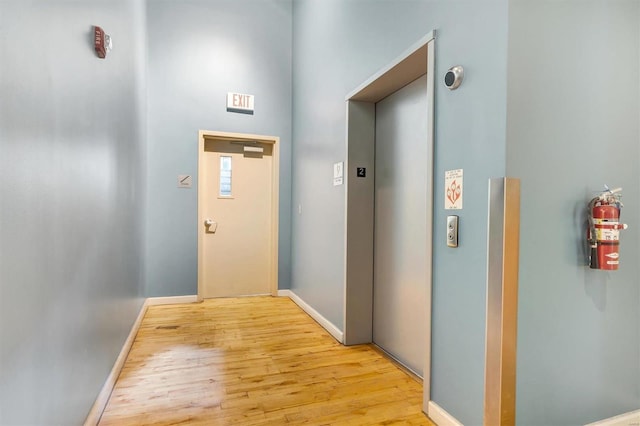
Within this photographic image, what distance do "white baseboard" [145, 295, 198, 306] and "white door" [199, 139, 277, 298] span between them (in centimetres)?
17

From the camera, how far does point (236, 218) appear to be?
4.55 meters

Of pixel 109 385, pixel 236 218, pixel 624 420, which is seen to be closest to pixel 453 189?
pixel 624 420

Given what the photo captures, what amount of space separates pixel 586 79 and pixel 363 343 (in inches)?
93.1

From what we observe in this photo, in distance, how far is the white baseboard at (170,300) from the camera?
4.09 m

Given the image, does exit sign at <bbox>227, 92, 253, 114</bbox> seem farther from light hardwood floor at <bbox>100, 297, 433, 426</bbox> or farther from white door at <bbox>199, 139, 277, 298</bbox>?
light hardwood floor at <bbox>100, 297, 433, 426</bbox>

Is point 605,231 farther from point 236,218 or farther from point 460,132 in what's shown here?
point 236,218

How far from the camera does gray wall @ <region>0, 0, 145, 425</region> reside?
930 millimetres

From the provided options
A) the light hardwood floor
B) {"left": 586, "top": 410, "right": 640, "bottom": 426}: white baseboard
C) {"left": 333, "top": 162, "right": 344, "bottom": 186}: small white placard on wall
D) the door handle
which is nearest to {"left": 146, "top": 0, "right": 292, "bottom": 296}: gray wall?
the door handle

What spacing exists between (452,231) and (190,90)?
379cm

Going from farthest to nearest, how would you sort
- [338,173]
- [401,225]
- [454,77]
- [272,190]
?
[272,190]
[338,173]
[401,225]
[454,77]

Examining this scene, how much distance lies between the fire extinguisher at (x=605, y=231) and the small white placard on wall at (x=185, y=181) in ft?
13.0

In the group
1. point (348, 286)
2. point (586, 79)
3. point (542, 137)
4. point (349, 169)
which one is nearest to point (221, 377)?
point (348, 286)

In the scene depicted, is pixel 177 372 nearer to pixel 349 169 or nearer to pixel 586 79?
pixel 349 169

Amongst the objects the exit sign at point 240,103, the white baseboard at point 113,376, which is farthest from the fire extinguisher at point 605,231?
the exit sign at point 240,103
